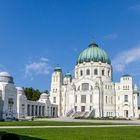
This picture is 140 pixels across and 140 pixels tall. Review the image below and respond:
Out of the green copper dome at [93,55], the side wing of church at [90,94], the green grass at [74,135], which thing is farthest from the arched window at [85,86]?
the green grass at [74,135]

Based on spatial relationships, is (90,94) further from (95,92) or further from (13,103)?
(13,103)

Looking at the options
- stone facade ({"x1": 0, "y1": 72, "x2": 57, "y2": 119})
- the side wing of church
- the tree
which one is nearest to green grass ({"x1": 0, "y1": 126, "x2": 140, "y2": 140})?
stone facade ({"x1": 0, "y1": 72, "x2": 57, "y2": 119})

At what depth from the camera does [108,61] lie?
124m

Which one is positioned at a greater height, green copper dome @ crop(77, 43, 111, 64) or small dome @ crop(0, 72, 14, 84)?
green copper dome @ crop(77, 43, 111, 64)

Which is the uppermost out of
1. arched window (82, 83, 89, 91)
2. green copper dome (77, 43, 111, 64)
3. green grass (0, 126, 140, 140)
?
green copper dome (77, 43, 111, 64)

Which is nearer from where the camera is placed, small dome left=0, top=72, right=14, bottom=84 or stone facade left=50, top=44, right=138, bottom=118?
small dome left=0, top=72, right=14, bottom=84

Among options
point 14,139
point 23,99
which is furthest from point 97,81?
point 14,139

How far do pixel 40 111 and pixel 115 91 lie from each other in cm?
2676

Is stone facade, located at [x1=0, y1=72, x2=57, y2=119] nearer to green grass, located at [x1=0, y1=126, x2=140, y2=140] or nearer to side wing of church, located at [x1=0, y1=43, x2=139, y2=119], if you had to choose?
side wing of church, located at [x1=0, y1=43, x2=139, y2=119]

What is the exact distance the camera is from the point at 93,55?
4801 inches

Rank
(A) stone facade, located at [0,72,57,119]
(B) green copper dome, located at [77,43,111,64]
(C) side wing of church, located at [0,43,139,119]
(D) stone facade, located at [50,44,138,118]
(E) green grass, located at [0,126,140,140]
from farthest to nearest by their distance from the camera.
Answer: (B) green copper dome, located at [77,43,111,64]
(D) stone facade, located at [50,44,138,118]
(C) side wing of church, located at [0,43,139,119]
(A) stone facade, located at [0,72,57,119]
(E) green grass, located at [0,126,140,140]

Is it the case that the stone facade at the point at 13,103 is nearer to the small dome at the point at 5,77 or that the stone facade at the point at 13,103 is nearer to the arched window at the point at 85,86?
the small dome at the point at 5,77

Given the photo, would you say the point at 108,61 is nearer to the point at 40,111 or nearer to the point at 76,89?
the point at 76,89

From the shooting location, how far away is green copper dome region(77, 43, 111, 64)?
121 meters
